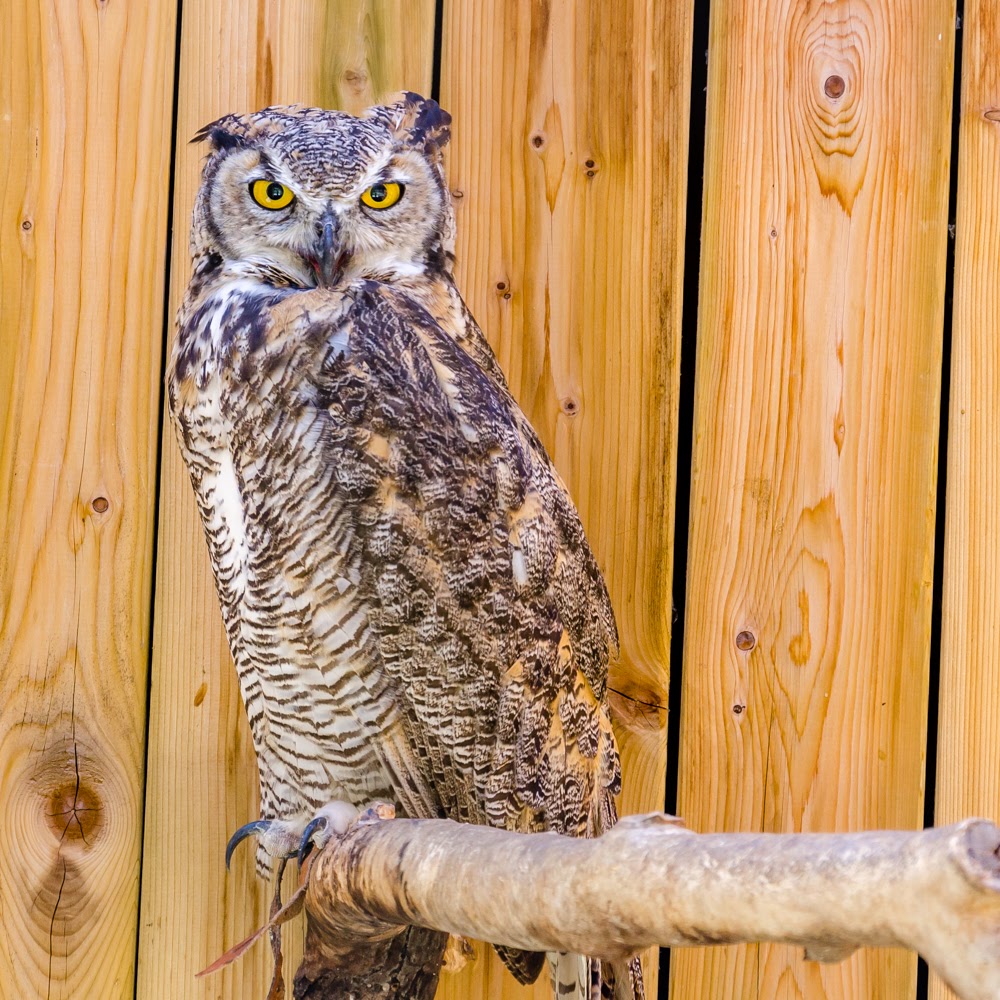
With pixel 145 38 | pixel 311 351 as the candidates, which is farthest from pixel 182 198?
pixel 311 351

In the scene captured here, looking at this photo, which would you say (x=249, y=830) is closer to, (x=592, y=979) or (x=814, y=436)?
(x=592, y=979)

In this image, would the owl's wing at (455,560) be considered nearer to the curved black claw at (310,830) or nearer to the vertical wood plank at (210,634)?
the curved black claw at (310,830)

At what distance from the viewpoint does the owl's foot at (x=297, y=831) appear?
1.44m

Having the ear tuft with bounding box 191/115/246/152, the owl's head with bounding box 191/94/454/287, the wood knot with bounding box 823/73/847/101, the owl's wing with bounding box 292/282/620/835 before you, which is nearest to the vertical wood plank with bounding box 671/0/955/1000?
the wood knot with bounding box 823/73/847/101

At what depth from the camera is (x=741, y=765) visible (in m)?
1.70

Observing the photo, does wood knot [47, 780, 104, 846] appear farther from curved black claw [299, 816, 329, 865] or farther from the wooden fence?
curved black claw [299, 816, 329, 865]

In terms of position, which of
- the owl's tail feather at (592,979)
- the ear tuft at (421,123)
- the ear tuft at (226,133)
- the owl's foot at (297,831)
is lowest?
the owl's tail feather at (592,979)

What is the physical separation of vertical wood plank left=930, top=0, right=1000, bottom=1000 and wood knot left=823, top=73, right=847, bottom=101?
0.18m

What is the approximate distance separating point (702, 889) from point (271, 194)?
1100 millimetres

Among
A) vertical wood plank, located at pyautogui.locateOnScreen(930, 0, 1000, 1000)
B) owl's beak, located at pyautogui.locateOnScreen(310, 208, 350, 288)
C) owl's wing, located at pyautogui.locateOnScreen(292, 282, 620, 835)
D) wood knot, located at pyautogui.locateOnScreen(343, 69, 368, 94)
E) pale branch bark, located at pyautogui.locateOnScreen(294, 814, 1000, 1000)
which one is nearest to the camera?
pale branch bark, located at pyautogui.locateOnScreen(294, 814, 1000, 1000)

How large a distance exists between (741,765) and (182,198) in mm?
1256

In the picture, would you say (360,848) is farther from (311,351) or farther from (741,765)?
(741,765)

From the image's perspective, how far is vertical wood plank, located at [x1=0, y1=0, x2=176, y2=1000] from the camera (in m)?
1.68

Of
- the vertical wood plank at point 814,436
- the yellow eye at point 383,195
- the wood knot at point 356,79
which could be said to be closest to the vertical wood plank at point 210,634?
the wood knot at point 356,79
